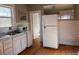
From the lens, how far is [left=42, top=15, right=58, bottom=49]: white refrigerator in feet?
8.58

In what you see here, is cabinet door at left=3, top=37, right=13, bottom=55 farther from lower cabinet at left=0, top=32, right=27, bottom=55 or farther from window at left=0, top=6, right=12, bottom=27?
window at left=0, top=6, right=12, bottom=27

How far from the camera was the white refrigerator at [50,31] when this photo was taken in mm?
2615

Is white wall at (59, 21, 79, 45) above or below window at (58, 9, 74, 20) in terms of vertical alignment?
below

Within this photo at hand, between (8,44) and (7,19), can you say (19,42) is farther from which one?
(7,19)

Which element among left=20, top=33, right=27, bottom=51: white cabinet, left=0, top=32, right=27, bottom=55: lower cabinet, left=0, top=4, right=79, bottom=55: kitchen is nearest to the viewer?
left=0, top=32, right=27, bottom=55: lower cabinet

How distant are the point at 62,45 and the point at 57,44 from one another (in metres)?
0.11

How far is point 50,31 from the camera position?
2.84m

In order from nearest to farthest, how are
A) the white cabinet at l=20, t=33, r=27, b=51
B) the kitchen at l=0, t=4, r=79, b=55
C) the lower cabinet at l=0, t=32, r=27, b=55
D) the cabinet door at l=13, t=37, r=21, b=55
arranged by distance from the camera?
the lower cabinet at l=0, t=32, r=27, b=55 < the kitchen at l=0, t=4, r=79, b=55 < the cabinet door at l=13, t=37, r=21, b=55 < the white cabinet at l=20, t=33, r=27, b=51

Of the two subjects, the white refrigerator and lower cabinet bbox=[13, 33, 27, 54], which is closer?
lower cabinet bbox=[13, 33, 27, 54]

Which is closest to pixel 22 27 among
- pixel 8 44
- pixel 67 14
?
pixel 8 44

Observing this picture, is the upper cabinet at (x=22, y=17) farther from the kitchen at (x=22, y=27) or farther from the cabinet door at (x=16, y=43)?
the cabinet door at (x=16, y=43)

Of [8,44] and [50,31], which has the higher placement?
[50,31]

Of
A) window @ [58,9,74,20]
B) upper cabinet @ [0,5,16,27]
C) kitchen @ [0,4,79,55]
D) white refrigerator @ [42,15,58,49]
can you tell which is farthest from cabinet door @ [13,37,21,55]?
window @ [58,9,74,20]
